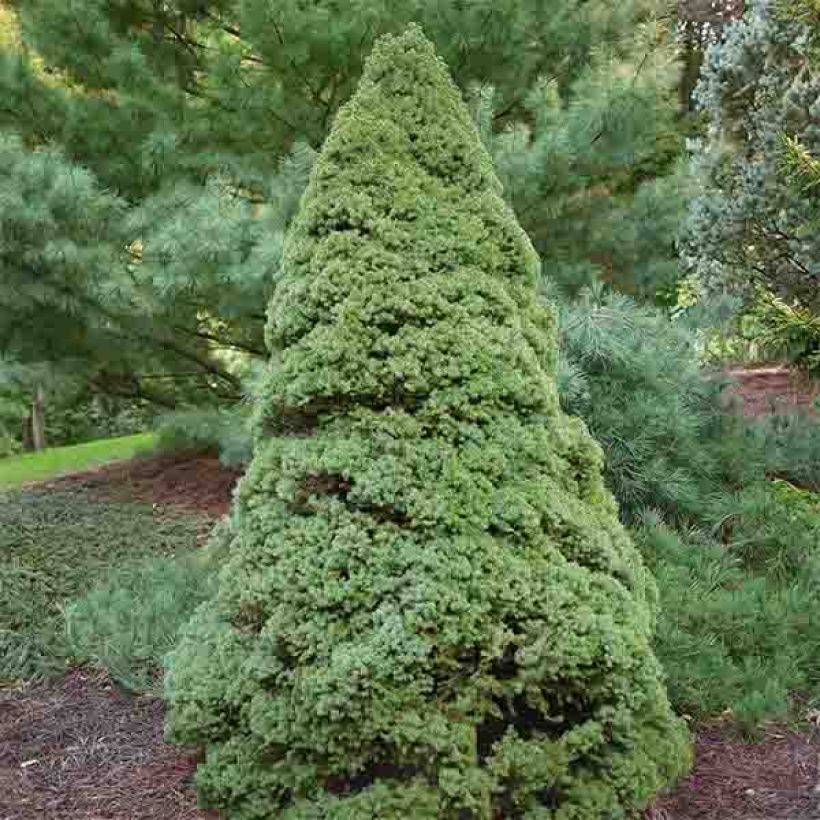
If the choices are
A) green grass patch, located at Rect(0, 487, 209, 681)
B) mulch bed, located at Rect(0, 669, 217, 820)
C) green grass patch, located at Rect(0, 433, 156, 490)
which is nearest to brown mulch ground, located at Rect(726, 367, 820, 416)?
green grass patch, located at Rect(0, 487, 209, 681)

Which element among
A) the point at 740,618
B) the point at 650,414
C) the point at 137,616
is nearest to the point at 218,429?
the point at 137,616

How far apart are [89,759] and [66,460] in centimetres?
680

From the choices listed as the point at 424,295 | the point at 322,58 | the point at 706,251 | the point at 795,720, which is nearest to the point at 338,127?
the point at 424,295

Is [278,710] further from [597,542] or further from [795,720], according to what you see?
[795,720]

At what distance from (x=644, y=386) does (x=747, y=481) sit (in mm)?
751

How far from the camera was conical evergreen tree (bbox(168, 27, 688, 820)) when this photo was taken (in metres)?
2.35

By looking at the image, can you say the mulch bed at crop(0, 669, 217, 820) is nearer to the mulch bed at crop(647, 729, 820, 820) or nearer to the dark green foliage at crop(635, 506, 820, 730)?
the mulch bed at crop(647, 729, 820, 820)

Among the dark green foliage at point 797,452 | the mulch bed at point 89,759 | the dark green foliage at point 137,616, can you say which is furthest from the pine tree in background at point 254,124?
the mulch bed at point 89,759

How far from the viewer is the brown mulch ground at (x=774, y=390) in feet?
→ 24.4

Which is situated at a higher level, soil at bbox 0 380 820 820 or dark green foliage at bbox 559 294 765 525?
dark green foliage at bbox 559 294 765 525

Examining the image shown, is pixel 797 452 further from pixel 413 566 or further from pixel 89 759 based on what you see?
pixel 89 759

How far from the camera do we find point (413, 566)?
2.40 metres

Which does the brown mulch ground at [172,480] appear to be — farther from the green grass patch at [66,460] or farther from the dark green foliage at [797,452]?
the dark green foliage at [797,452]

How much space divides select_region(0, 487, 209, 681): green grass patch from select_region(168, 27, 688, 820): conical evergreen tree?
1.55m
